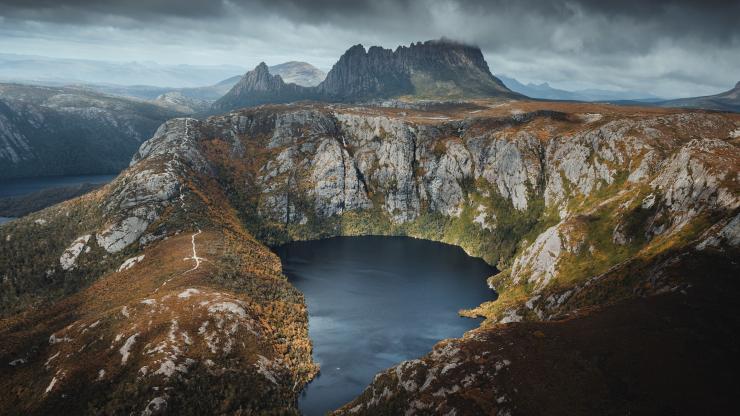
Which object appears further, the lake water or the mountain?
the lake water

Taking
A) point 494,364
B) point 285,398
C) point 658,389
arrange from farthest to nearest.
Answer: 1. point 285,398
2. point 494,364
3. point 658,389

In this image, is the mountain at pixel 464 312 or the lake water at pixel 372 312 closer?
the mountain at pixel 464 312

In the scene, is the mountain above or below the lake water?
above

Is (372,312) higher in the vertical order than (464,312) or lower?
lower

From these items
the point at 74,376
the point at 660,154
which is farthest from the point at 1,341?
the point at 660,154

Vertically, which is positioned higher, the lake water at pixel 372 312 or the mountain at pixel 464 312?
the mountain at pixel 464 312

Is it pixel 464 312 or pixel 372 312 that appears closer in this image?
pixel 464 312

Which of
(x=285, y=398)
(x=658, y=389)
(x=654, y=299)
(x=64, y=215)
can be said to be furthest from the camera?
(x=64, y=215)

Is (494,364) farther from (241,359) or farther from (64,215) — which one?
(64,215)
